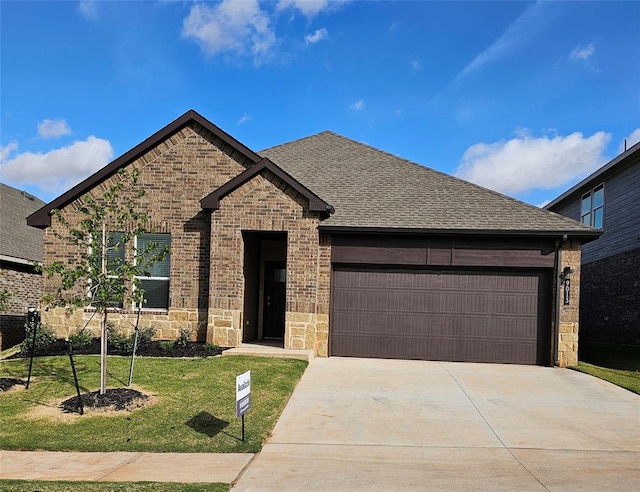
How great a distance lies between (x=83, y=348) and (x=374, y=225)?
→ 7.41 m

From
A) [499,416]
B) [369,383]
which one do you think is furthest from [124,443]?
[499,416]

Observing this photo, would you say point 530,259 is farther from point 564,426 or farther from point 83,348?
point 83,348

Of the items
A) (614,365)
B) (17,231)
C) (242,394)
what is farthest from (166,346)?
(17,231)

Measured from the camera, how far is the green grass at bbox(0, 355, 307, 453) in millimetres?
6652

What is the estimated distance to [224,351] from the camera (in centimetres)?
1170

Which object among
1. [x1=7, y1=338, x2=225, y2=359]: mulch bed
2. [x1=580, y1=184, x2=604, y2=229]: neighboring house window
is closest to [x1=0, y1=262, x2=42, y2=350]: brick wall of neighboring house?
[x1=7, y1=338, x2=225, y2=359]: mulch bed

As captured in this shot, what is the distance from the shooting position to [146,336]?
12.4 metres

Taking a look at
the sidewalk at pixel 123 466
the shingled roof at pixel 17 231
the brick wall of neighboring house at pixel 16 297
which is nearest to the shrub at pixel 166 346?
the sidewalk at pixel 123 466

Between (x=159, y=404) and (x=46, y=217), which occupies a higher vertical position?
(x=46, y=217)

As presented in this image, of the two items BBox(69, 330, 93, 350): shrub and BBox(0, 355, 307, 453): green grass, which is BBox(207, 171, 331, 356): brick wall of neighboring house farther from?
BBox(69, 330, 93, 350): shrub

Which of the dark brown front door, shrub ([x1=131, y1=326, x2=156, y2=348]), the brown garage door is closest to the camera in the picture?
shrub ([x1=131, y1=326, x2=156, y2=348])

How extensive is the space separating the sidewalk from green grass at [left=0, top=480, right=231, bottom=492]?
7.3 inches

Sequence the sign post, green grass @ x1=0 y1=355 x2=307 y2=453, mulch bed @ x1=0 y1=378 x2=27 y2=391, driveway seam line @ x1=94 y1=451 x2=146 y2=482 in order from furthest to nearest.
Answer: mulch bed @ x1=0 y1=378 x2=27 y2=391 → green grass @ x1=0 y1=355 x2=307 y2=453 → the sign post → driveway seam line @ x1=94 y1=451 x2=146 y2=482

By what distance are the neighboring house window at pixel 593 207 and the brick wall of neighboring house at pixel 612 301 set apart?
1.57 m
